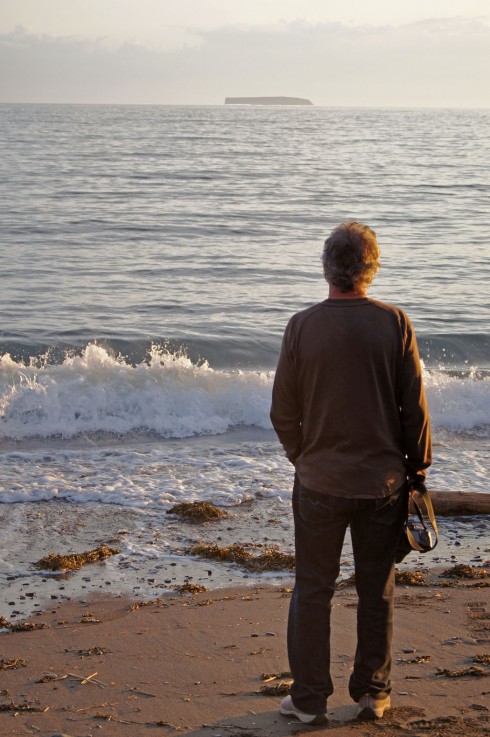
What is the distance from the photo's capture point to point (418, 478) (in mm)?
3605

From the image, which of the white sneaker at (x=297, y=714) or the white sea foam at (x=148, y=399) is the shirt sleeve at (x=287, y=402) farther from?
the white sea foam at (x=148, y=399)

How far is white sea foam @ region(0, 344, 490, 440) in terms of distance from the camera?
421 inches

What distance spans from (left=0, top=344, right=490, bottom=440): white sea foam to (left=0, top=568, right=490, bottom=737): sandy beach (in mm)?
5247

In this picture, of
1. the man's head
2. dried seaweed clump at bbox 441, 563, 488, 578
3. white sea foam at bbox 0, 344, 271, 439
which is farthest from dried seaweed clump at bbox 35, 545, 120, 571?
white sea foam at bbox 0, 344, 271, 439

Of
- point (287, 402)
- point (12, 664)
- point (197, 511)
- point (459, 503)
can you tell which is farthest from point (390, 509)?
point (197, 511)

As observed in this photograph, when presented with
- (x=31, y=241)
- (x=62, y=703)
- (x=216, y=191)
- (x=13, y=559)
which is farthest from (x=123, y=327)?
(x=216, y=191)

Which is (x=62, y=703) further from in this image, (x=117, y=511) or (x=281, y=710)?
(x=117, y=511)

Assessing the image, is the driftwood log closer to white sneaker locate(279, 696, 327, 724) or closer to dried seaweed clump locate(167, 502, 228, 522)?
dried seaweed clump locate(167, 502, 228, 522)

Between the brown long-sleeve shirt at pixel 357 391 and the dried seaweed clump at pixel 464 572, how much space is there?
2358mm

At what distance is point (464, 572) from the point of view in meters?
5.70

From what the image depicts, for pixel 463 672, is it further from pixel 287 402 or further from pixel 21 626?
pixel 21 626

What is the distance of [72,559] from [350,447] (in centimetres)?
324

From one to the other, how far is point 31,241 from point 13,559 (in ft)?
57.5

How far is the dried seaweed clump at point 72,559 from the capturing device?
19.8 feet
